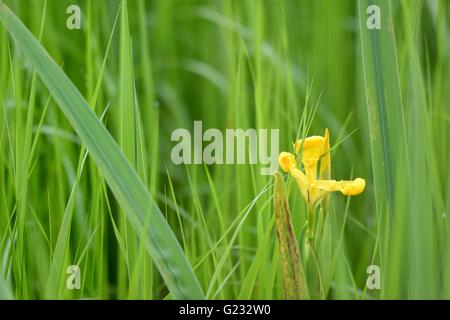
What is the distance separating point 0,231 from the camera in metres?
0.90

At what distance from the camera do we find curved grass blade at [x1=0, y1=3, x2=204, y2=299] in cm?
77

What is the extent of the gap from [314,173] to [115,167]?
0.22m

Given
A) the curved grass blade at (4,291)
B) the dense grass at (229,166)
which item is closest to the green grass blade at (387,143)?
the dense grass at (229,166)

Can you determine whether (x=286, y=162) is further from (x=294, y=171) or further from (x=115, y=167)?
(x=115, y=167)

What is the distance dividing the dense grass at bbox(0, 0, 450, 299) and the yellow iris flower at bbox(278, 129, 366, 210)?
28 millimetres

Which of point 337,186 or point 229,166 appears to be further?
point 229,166

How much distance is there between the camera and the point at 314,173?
0.82 meters

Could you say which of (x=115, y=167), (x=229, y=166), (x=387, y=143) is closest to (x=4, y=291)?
(x=115, y=167)

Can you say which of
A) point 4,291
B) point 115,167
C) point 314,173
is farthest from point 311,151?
point 4,291

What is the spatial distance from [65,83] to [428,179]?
0.41m

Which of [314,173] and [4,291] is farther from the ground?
[314,173]

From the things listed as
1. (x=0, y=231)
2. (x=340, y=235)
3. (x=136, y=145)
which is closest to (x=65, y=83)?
(x=136, y=145)

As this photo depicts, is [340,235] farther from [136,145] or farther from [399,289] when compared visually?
[136,145]

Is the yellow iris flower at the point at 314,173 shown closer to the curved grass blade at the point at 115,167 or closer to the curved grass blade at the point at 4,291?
the curved grass blade at the point at 115,167
